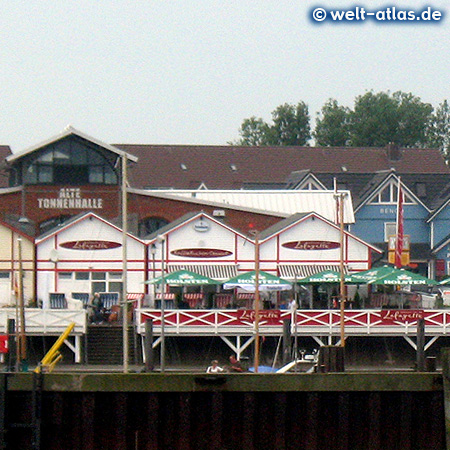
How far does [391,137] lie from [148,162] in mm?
47776

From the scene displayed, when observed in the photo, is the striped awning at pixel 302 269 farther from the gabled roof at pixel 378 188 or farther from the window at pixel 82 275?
the gabled roof at pixel 378 188

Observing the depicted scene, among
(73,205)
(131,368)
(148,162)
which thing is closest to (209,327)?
(131,368)

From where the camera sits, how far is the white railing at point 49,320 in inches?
1821

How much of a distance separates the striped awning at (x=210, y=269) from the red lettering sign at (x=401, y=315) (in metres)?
8.61

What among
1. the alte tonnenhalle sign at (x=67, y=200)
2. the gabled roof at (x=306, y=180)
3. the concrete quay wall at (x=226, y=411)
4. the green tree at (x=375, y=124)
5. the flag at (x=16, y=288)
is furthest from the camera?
the green tree at (x=375, y=124)

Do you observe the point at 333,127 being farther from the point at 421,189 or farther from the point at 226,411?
the point at 226,411

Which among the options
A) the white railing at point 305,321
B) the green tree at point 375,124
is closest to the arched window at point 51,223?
the white railing at point 305,321

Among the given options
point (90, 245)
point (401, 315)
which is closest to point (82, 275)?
point (90, 245)

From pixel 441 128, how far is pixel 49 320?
99.0m

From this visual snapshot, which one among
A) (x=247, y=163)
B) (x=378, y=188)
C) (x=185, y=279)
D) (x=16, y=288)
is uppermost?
(x=247, y=163)

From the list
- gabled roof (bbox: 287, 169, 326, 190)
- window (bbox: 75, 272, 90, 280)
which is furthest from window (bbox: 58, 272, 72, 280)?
gabled roof (bbox: 287, 169, 326, 190)

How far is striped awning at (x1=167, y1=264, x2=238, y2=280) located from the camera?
5288 cm

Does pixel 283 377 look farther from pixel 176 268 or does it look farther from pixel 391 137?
pixel 391 137

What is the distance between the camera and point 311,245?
53.7m
